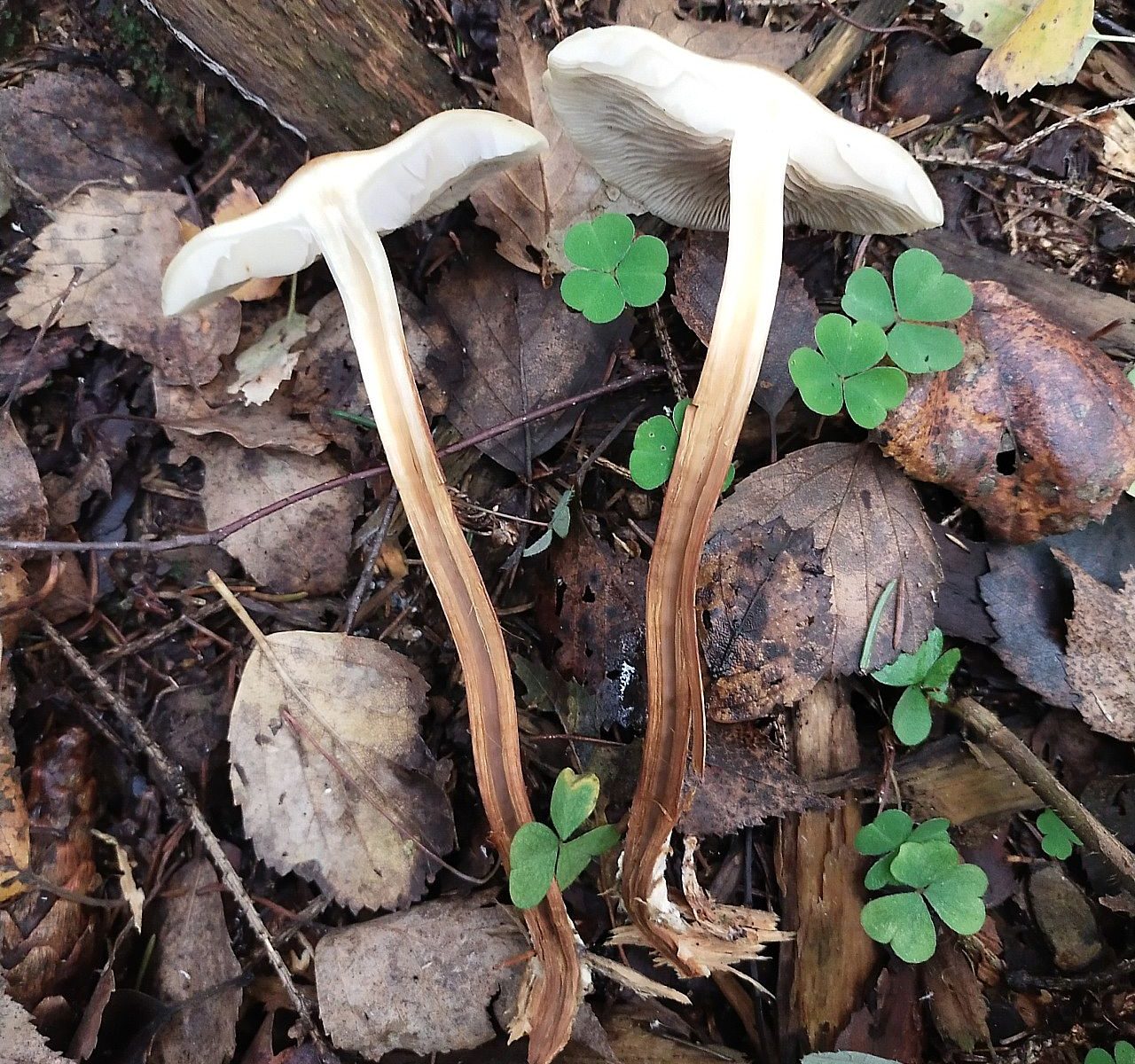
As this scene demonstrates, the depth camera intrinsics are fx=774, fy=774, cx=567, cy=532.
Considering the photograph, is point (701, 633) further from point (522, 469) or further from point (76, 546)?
point (76, 546)

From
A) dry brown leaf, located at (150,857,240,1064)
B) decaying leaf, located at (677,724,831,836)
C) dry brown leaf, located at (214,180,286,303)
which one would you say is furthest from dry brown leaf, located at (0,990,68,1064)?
dry brown leaf, located at (214,180,286,303)

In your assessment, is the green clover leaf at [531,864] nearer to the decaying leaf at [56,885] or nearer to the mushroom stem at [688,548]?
the mushroom stem at [688,548]

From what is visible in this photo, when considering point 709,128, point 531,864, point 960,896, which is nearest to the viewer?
point 709,128

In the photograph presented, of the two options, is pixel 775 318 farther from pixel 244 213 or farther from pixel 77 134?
pixel 77 134

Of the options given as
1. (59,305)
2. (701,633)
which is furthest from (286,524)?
(701,633)

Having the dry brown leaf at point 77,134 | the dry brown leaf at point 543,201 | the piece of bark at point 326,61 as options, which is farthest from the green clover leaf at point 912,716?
the dry brown leaf at point 77,134

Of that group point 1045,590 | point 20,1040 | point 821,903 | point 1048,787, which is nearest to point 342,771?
point 20,1040
